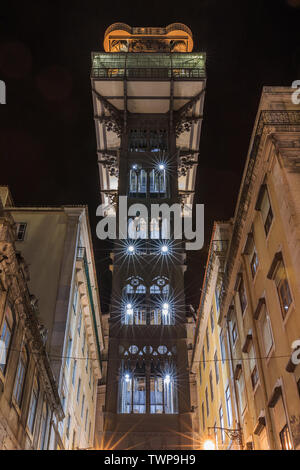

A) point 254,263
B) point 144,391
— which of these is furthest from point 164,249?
point 254,263

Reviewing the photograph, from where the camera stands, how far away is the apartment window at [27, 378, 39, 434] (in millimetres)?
25700

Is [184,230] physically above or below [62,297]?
above

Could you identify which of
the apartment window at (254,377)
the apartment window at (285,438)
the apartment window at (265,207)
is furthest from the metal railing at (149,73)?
the apartment window at (285,438)

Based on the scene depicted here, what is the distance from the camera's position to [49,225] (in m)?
40.2

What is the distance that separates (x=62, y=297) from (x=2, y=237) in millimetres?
16072

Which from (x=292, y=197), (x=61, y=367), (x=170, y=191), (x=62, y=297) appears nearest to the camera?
(x=292, y=197)

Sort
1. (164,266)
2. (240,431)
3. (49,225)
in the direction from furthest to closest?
(164,266)
(49,225)
(240,431)

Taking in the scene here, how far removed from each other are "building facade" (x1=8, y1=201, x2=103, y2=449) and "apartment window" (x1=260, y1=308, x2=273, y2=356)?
1519cm

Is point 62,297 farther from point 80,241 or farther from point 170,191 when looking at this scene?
point 170,191

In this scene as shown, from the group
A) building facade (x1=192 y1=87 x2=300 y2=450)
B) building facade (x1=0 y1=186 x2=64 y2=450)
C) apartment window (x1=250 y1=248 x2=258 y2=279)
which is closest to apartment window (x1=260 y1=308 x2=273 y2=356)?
building facade (x1=192 y1=87 x2=300 y2=450)

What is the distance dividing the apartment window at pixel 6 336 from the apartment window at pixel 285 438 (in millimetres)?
11972

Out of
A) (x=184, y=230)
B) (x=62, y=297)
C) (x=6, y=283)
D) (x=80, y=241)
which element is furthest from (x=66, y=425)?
(x=184, y=230)

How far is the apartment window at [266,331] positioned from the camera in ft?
72.7

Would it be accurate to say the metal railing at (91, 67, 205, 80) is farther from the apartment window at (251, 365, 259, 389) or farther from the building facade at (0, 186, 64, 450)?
the apartment window at (251, 365, 259, 389)
